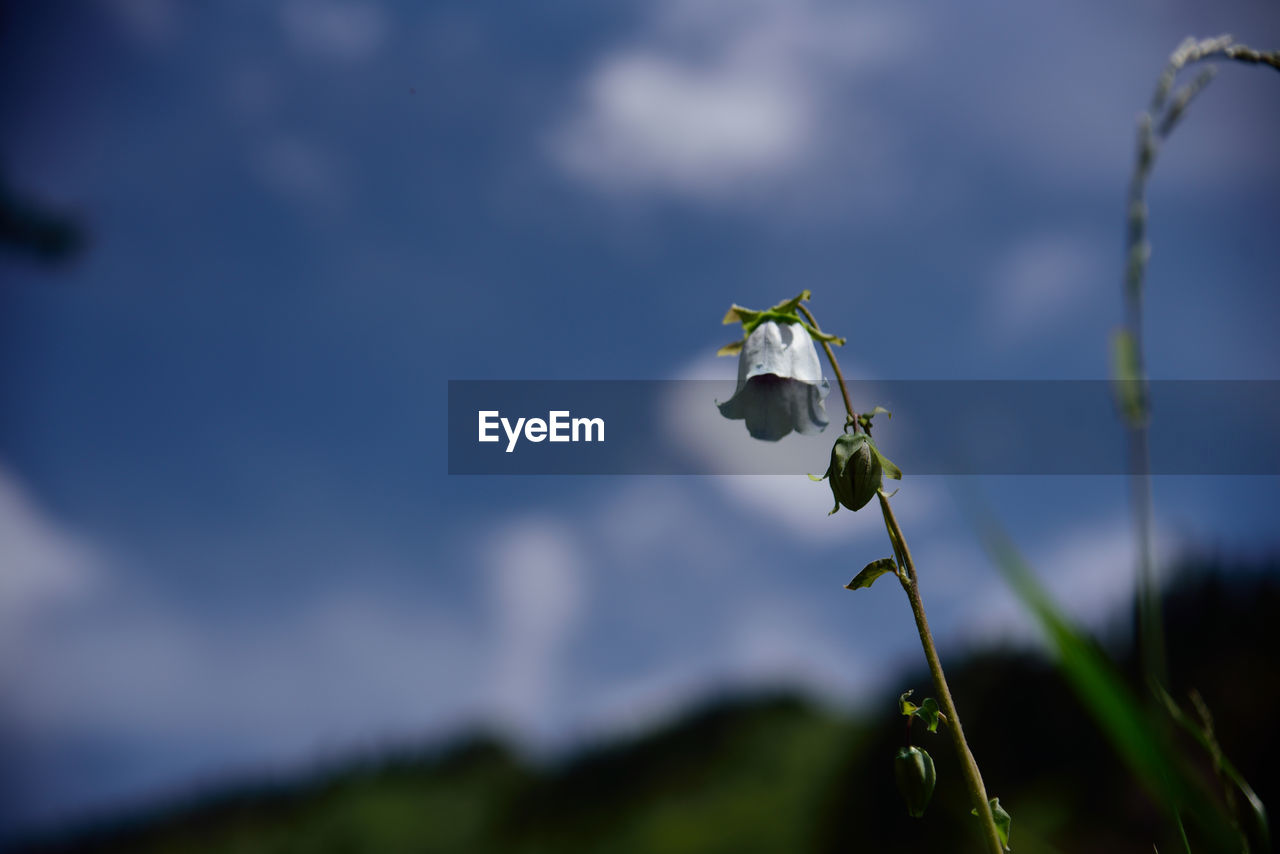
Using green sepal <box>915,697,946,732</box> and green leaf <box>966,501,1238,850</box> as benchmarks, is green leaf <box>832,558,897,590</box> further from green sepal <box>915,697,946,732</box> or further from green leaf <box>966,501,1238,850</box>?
green leaf <box>966,501,1238,850</box>

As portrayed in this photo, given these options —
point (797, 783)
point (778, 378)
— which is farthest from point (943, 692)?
point (797, 783)

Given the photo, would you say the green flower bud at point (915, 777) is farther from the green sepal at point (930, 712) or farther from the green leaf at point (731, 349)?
the green leaf at point (731, 349)

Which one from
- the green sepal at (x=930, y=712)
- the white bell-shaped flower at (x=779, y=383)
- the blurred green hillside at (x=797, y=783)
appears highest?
the white bell-shaped flower at (x=779, y=383)

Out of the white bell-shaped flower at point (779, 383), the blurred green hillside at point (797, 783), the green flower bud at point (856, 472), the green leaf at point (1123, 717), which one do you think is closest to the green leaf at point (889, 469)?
the green flower bud at point (856, 472)

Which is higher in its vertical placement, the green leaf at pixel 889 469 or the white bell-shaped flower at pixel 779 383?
the white bell-shaped flower at pixel 779 383

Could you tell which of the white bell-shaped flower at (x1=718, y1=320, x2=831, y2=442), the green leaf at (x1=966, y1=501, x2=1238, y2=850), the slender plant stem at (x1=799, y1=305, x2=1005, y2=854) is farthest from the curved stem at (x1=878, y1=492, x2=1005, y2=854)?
the white bell-shaped flower at (x1=718, y1=320, x2=831, y2=442)

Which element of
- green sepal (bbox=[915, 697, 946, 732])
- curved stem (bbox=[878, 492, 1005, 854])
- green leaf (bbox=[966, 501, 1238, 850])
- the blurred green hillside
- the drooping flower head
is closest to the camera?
green leaf (bbox=[966, 501, 1238, 850])

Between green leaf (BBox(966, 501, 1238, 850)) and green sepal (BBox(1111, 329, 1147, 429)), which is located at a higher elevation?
green sepal (BBox(1111, 329, 1147, 429))
